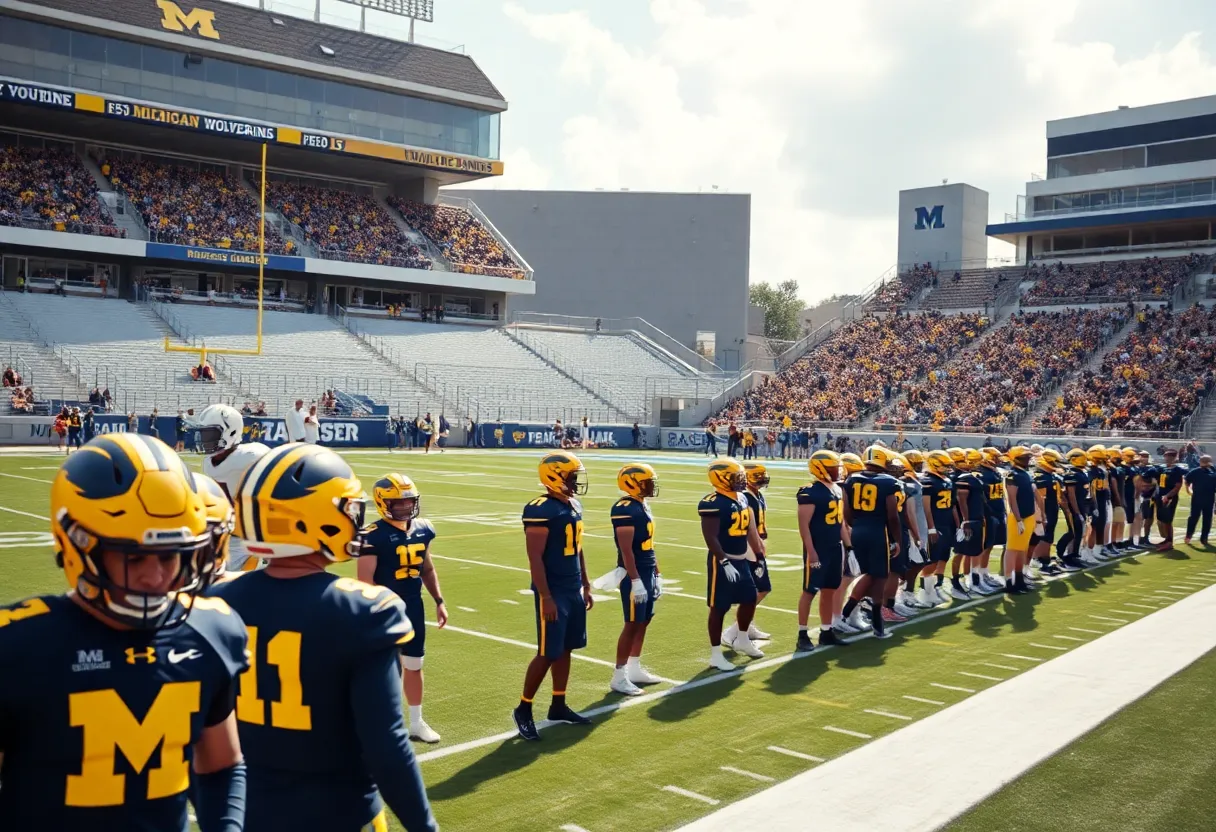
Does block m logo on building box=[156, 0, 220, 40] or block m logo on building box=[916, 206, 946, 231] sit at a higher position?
block m logo on building box=[156, 0, 220, 40]

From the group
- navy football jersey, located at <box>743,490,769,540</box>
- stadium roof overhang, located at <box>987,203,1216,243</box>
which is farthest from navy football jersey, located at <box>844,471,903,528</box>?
stadium roof overhang, located at <box>987,203,1216,243</box>

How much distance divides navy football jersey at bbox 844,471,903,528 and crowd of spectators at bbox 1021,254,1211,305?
38363 millimetres

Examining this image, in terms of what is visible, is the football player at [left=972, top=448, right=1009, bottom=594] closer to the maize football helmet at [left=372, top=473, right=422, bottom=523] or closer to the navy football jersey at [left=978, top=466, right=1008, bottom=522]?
the navy football jersey at [left=978, top=466, right=1008, bottom=522]

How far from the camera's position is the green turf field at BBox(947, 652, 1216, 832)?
5.43 m

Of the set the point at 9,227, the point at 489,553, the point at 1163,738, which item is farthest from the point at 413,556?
the point at 9,227

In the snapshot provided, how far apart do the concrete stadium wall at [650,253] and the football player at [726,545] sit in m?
51.3

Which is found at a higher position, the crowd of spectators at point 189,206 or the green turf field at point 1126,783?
the crowd of spectators at point 189,206

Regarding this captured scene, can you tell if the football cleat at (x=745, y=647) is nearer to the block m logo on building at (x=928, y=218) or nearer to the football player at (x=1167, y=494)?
the football player at (x=1167, y=494)

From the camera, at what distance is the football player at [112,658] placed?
7.64 feet

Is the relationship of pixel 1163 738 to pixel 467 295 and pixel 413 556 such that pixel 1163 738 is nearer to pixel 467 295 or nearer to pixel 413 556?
pixel 413 556

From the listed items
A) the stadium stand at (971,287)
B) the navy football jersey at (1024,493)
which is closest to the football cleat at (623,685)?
the navy football jersey at (1024,493)

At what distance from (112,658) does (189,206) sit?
147 ft

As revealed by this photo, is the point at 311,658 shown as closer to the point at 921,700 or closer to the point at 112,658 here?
the point at 112,658

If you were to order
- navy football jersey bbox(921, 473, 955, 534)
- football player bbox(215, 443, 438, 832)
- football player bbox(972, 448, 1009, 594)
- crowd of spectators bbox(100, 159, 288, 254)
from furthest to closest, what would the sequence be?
crowd of spectators bbox(100, 159, 288, 254) < football player bbox(972, 448, 1009, 594) < navy football jersey bbox(921, 473, 955, 534) < football player bbox(215, 443, 438, 832)
